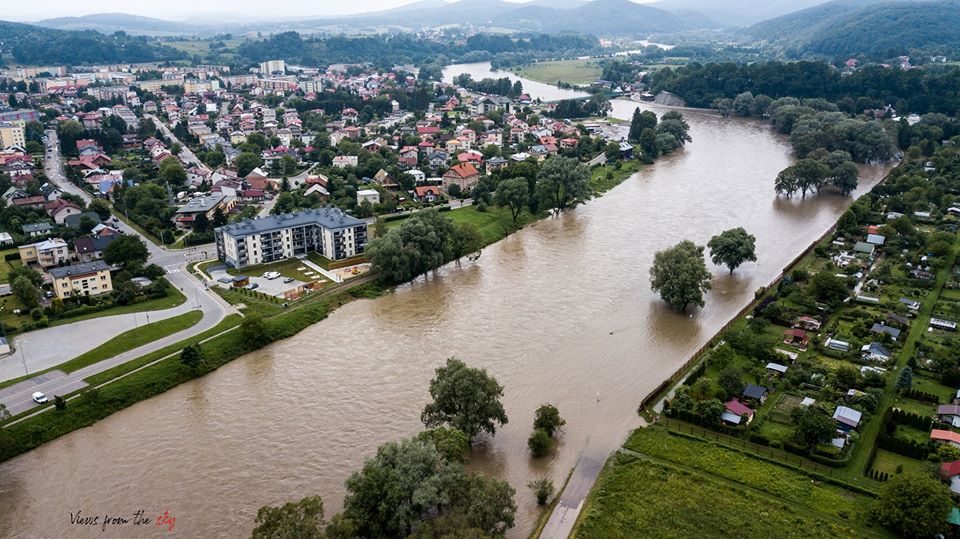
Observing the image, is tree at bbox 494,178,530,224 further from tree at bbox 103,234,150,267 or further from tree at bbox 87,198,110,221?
tree at bbox 87,198,110,221

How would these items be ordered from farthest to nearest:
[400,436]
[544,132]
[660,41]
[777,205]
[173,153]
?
[660,41] → [544,132] → [173,153] → [777,205] → [400,436]

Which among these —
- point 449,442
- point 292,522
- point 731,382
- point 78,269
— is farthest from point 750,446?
point 78,269

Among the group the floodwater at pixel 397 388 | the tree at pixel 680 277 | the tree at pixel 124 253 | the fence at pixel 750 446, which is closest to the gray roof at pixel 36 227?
the tree at pixel 124 253

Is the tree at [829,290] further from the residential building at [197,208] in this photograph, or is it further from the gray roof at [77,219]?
the gray roof at [77,219]

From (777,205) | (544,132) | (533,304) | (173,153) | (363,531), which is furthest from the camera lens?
(544,132)

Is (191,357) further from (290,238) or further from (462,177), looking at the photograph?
(462,177)

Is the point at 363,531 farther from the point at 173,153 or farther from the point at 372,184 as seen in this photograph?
the point at 173,153

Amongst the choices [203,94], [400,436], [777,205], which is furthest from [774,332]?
[203,94]
